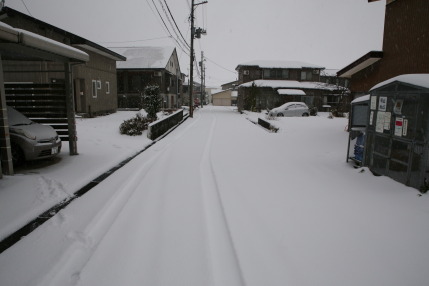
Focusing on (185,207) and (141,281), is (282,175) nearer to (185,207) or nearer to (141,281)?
(185,207)

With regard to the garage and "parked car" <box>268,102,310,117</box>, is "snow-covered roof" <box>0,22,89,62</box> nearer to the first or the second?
"parked car" <box>268,102,310,117</box>

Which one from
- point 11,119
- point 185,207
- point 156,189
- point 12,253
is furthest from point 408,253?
point 11,119

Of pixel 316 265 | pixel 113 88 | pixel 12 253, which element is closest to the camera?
pixel 316 265

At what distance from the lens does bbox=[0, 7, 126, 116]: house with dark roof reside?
15.6 meters

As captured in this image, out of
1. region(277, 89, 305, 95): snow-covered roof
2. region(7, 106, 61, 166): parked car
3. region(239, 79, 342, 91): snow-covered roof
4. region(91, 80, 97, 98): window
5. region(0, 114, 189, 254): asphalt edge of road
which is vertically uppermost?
region(239, 79, 342, 91): snow-covered roof

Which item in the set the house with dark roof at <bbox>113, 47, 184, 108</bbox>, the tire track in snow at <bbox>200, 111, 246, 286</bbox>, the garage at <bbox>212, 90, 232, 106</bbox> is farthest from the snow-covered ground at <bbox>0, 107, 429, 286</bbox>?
the garage at <bbox>212, 90, 232, 106</bbox>

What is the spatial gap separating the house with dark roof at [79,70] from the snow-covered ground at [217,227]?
31.2 feet

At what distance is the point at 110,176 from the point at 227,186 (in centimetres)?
290

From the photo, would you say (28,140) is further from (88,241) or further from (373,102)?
(373,102)

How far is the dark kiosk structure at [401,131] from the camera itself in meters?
5.11

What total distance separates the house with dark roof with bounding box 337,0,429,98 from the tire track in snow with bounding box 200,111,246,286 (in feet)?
26.6

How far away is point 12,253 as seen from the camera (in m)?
3.33

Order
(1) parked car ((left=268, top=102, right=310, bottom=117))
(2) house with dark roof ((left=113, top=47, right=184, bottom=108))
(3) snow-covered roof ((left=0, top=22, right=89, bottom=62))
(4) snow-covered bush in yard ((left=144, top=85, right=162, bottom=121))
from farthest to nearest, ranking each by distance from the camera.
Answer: (2) house with dark roof ((left=113, top=47, right=184, bottom=108)), (1) parked car ((left=268, top=102, right=310, bottom=117)), (4) snow-covered bush in yard ((left=144, top=85, right=162, bottom=121)), (3) snow-covered roof ((left=0, top=22, right=89, bottom=62))

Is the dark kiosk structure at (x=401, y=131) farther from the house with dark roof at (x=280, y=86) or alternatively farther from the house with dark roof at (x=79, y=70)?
the house with dark roof at (x=280, y=86)
